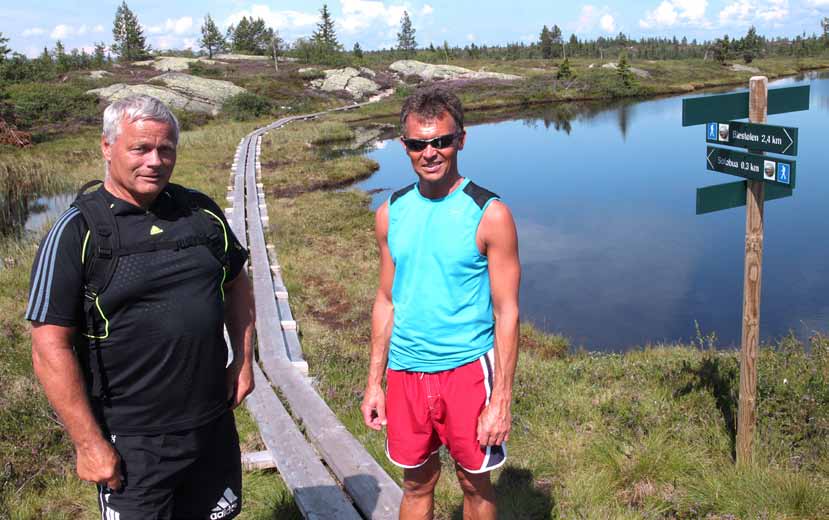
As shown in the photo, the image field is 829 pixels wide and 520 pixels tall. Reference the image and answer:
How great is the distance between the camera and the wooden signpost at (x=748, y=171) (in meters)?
4.00

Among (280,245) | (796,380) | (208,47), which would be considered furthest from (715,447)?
(208,47)

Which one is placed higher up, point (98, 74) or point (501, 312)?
point (98, 74)

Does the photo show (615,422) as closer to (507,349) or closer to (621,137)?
(507,349)

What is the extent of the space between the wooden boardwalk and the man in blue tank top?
0.99 meters

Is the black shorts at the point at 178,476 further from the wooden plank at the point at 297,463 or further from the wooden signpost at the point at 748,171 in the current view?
the wooden signpost at the point at 748,171

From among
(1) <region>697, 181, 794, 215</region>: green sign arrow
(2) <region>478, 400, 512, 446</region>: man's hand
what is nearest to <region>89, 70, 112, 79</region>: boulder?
(1) <region>697, 181, 794, 215</region>: green sign arrow

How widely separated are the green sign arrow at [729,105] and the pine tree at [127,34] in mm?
91377

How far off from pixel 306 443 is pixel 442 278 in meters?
2.19

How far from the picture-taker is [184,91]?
149 ft

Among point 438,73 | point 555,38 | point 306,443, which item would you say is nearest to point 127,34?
point 438,73

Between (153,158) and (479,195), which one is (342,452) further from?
(153,158)

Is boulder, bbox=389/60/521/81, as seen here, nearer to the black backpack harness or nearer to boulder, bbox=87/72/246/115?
boulder, bbox=87/72/246/115

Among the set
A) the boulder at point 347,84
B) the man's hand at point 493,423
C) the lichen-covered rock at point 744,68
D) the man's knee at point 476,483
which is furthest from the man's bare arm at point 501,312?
the lichen-covered rock at point 744,68

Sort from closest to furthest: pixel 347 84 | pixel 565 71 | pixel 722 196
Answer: pixel 722 196 → pixel 347 84 → pixel 565 71
